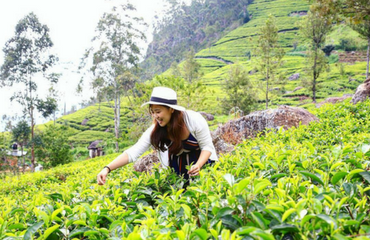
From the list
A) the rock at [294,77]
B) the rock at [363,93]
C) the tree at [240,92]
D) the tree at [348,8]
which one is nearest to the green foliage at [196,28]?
the rock at [294,77]

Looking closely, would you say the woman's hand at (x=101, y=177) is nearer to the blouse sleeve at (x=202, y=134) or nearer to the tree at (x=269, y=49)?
the blouse sleeve at (x=202, y=134)

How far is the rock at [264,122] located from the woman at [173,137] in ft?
10.2

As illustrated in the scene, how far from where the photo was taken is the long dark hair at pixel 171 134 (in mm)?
2238

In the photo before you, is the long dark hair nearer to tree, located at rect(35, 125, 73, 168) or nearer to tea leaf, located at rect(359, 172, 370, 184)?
tea leaf, located at rect(359, 172, 370, 184)

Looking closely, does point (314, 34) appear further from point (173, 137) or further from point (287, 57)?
point (287, 57)

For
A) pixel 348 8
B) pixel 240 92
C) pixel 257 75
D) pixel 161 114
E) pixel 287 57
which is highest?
pixel 287 57

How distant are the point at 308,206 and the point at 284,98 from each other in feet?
78.1

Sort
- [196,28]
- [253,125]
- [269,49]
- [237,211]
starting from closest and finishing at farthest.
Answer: [237,211], [253,125], [269,49], [196,28]

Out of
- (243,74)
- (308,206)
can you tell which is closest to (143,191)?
(308,206)

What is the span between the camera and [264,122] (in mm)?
5621

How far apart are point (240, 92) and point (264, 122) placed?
11.2 meters

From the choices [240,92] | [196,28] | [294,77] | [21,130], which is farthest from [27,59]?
[196,28]

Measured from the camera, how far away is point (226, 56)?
159 ft

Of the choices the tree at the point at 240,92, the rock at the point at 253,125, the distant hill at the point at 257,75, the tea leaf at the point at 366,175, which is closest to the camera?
the tea leaf at the point at 366,175
